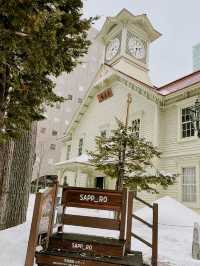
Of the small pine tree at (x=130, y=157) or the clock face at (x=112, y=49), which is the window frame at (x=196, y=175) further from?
the clock face at (x=112, y=49)

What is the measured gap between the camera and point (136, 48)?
2212 centimetres

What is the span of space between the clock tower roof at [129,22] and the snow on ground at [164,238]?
14759 mm

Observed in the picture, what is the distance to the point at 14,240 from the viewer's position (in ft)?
22.7

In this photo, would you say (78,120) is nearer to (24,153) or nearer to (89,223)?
(24,153)

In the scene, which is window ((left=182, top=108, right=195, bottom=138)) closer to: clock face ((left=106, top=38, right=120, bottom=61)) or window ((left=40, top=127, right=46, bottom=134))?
clock face ((left=106, top=38, right=120, bottom=61))

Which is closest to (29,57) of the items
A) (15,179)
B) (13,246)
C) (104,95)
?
(13,246)

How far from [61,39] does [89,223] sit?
3.62 meters

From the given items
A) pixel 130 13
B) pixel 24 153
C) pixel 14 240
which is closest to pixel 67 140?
pixel 130 13

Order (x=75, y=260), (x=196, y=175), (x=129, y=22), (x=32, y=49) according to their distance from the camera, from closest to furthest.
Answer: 1. (x=75, y=260)
2. (x=32, y=49)
3. (x=196, y=175)
4. (x=129, y=22)

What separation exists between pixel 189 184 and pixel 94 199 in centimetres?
1130

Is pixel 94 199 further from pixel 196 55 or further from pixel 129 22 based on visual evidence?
pixel 196 55

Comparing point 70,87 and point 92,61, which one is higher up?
point 92,61

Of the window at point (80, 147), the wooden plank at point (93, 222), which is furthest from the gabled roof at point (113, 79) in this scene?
the wooden plank at point (93, 222)

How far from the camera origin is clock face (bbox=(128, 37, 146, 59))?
71.2ft
